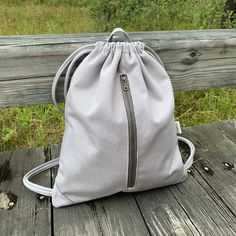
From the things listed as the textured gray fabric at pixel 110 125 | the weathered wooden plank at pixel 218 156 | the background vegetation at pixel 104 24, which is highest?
the textured gray fabric at pixel 110 125

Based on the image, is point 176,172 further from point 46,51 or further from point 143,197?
point 46,51

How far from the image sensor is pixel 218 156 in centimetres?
143

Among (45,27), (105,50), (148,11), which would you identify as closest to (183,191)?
(105,50)

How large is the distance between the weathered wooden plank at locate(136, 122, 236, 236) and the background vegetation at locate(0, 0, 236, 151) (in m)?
1.00

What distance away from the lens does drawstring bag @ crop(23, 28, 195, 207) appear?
104 cm

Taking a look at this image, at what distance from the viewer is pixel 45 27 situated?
12.6 ft

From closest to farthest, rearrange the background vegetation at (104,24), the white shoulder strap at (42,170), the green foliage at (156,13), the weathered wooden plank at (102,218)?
the weathered wooden plank at (102,218) < the white shoulder strap at (42,170) < the background vegetation at (104,24) < the green foliage at (156,13)

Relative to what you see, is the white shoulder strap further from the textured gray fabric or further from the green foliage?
the green foliage

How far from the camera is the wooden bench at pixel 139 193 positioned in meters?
1.05

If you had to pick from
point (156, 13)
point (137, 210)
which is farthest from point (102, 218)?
point (156, 13)

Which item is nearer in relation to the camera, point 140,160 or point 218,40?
point 140,160

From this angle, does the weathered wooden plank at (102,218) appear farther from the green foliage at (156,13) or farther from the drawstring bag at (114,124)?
the green foliage at (156,13)

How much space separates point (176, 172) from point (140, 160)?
0.57ft

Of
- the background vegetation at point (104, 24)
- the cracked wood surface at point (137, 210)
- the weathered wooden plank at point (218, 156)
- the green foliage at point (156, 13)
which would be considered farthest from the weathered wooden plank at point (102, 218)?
the green foliage at point (156, 13)
